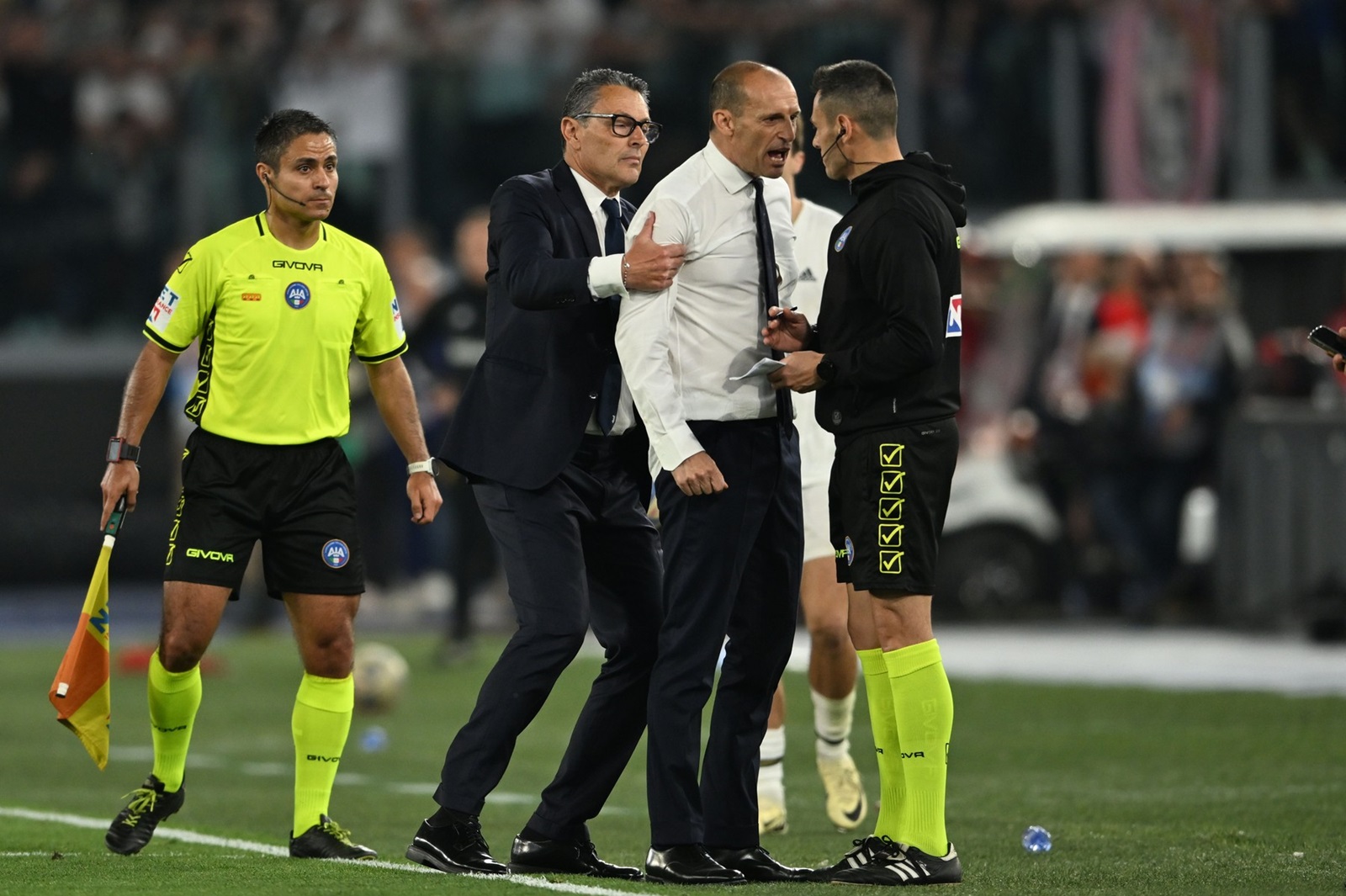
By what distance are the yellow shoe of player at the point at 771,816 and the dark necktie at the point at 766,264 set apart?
2118 millimetres

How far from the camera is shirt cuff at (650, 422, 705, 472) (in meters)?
7.04

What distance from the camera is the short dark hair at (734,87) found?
23.8ft

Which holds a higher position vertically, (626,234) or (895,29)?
(895,29)

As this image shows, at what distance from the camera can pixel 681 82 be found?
23.7 metres

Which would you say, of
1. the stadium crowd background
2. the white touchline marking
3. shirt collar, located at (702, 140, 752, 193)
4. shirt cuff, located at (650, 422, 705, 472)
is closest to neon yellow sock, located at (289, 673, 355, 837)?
the white touchline marking

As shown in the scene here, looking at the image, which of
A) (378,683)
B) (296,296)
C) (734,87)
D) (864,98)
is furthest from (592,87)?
(378,683)

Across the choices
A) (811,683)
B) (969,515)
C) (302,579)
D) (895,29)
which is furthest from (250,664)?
(895,29)

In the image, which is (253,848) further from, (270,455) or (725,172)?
(725,172)

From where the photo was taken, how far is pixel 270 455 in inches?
304

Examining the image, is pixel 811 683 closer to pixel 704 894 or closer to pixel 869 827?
pixel 869 827

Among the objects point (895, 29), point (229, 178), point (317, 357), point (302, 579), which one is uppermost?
point (895, 29)

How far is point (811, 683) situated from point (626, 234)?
2.71 m

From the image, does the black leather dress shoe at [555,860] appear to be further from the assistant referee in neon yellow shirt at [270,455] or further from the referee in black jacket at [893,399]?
the referee in black jacket at [893,399]

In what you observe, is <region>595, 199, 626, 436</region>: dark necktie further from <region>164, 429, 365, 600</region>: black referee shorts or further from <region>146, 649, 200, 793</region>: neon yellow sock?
<region>146, 649, 200, 793</region>: neon yellow sock
